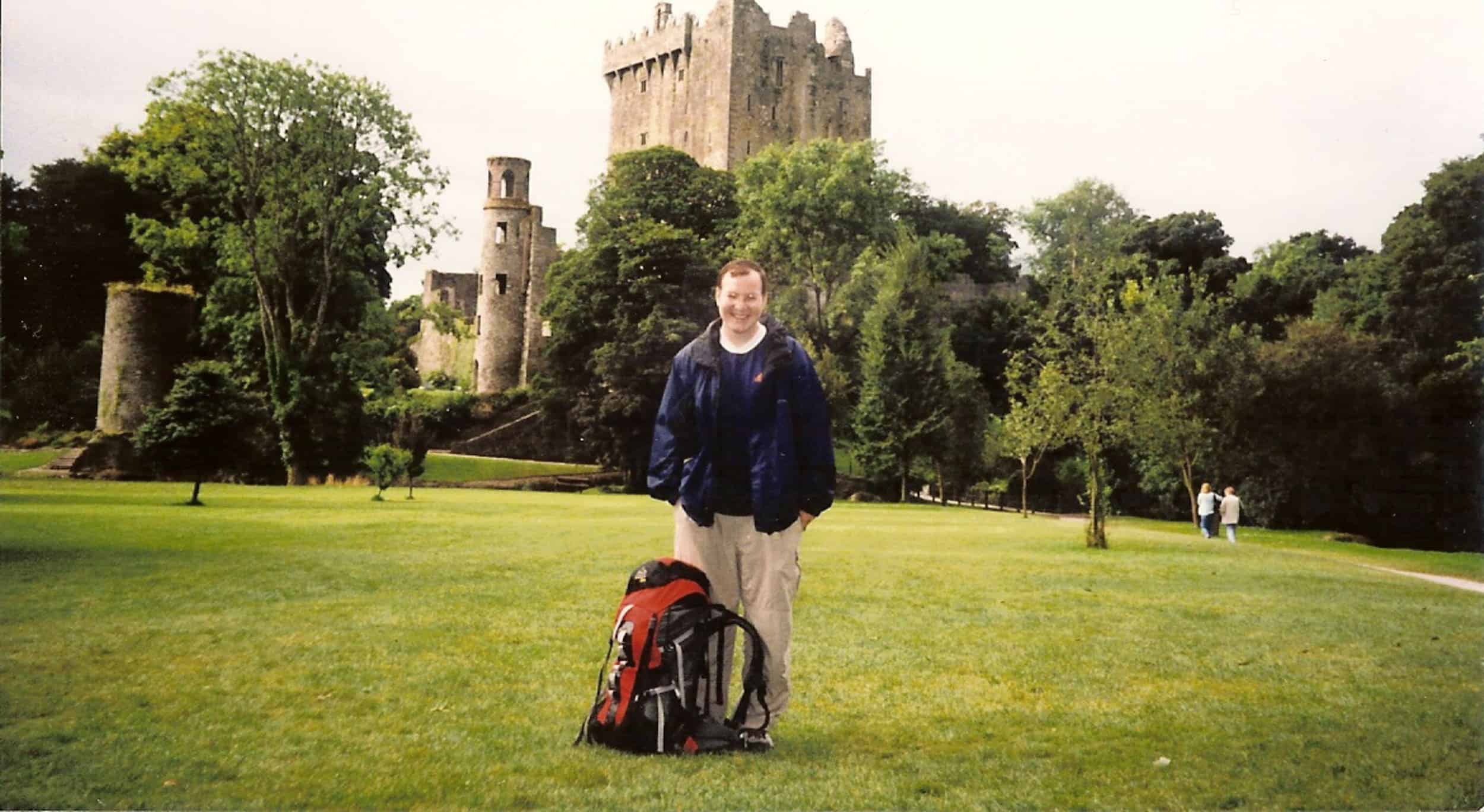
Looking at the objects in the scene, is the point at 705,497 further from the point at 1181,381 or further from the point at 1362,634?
the point at 1181,381

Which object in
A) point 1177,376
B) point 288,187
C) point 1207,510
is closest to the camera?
point 288,187

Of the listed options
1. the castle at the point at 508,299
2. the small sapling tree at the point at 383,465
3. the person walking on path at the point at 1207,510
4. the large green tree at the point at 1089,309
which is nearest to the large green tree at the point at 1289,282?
the large green tree at the point at 1089,309

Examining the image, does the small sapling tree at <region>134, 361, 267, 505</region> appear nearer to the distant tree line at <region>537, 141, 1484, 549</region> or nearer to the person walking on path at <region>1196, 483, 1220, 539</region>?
the distant tree line at <region>537, 141, 1484, 549</region>

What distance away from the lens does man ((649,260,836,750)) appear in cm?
404

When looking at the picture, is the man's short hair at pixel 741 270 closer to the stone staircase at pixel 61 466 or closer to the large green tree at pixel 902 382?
the stone staircase at pixel 61 466

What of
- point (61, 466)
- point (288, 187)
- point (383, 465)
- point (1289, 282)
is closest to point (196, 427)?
point (61, 466)

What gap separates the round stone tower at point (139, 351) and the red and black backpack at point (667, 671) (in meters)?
11.0

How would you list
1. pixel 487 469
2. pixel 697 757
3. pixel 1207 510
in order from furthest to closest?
pixel 487 469, pixel 1207 510, pixel 697 757

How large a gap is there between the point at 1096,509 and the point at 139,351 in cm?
1205

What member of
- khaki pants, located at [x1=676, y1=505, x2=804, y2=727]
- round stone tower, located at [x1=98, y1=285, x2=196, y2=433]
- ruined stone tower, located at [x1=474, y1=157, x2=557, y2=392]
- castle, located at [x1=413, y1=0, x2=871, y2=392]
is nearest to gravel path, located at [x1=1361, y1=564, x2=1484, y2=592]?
khaki pants, located at [x1=676, y1=505, x2=804, y2=727]

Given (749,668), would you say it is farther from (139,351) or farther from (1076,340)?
(1076,340)

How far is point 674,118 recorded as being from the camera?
153 ft

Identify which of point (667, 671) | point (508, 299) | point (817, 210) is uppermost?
point (817, 210)

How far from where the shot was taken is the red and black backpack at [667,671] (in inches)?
157
